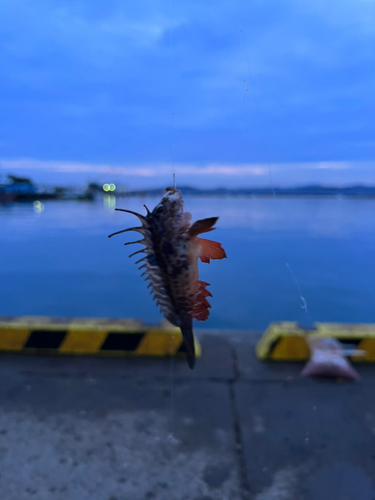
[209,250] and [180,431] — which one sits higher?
[209,250]

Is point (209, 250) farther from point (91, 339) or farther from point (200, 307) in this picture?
point (91, 339)

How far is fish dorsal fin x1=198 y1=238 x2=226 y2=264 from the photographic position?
1.20m

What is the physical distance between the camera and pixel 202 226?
3.39 feet

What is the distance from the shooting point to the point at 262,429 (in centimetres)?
361

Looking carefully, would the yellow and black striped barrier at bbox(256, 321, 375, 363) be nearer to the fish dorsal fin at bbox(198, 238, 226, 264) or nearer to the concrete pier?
the concrete pier

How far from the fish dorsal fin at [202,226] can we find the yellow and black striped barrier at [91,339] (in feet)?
13.1

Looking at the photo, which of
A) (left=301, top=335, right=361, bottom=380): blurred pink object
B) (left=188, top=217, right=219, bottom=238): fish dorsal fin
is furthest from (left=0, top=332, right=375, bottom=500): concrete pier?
(left=188, top=217, right=219, bottom=238): fish dorsal fin

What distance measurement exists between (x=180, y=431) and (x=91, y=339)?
2.09 metres

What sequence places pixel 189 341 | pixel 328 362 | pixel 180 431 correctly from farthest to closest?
pixel 328 362, pixel 180 431, pixel 189 341

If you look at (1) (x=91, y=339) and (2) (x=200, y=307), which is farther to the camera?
(1) (x=91, y=339)

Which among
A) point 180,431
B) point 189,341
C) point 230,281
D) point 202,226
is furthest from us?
point 230,281

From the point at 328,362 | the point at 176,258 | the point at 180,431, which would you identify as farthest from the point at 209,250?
the point at 328,362

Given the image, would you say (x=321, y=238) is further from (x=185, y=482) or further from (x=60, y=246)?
(x=185, y=482)

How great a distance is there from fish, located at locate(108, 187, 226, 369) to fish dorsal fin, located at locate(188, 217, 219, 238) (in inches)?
1.4
